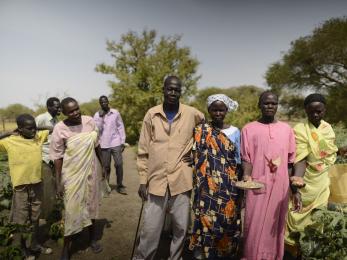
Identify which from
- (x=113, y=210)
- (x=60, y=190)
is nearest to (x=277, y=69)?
(x=113, y=210)

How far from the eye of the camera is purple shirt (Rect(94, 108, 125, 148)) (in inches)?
246

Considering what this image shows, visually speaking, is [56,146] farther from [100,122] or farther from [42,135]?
[100,122]

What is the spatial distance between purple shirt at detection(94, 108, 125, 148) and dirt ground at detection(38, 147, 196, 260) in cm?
110

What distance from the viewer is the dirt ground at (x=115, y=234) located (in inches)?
142

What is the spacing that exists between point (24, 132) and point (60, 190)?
2.51 feet

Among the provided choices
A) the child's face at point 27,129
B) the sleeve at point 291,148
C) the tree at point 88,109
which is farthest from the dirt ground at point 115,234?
the tree at point 88,109

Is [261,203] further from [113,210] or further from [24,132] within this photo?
[113,210]

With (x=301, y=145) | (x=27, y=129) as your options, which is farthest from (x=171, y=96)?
(x=27, y=129)

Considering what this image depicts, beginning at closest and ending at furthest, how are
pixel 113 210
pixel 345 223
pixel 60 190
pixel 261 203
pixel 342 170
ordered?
pixel 345 223, pixel 261 203, pixel 342 170, pixel 60 190, pixel 113 210

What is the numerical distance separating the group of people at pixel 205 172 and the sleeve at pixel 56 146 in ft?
0.04

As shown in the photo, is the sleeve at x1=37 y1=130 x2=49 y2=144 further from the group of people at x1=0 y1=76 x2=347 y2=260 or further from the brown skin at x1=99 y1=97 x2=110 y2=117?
the brown skin at x1=99 y1=97 x2=110 y2=117

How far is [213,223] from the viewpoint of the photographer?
322 centimetres

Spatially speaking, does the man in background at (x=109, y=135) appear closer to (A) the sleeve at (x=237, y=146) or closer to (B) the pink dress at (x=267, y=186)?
(A) the sleeve at (x=237, y=146)

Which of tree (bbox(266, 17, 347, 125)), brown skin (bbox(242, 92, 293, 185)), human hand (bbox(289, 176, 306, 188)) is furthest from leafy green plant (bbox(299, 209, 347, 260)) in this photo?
tree (bbox(266, 17, 347, 125))
